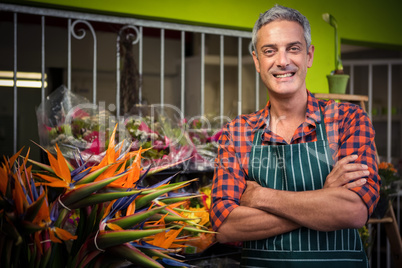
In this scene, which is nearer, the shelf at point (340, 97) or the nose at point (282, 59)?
the nose at point (282, 59)

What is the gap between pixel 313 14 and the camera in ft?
11.6

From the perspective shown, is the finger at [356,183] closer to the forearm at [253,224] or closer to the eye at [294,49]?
the forearm at [253,224]

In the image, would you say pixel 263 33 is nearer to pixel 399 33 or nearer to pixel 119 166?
pixel 119 166

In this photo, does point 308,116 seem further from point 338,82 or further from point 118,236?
point 338,82

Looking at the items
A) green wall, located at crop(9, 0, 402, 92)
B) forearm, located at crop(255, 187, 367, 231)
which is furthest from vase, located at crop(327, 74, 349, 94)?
forearm, located at crop(255, 187, 367, 231)

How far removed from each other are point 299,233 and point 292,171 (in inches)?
8.2

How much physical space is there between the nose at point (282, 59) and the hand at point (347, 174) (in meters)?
0.36

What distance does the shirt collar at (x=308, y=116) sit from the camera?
1456 mm

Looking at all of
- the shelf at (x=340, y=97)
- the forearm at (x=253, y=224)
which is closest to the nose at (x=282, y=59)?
the forearm at (x=253, y=224)

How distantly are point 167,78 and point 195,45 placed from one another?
622mm

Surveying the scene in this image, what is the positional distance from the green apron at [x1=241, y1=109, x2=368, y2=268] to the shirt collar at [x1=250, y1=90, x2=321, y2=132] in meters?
0.02

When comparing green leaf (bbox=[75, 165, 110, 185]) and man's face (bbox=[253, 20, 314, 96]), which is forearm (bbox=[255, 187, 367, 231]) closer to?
man's face (bbox=[253, 20, 314, 96])

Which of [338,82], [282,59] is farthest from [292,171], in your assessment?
[338,82]

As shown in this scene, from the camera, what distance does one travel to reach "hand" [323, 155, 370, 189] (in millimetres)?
1279
